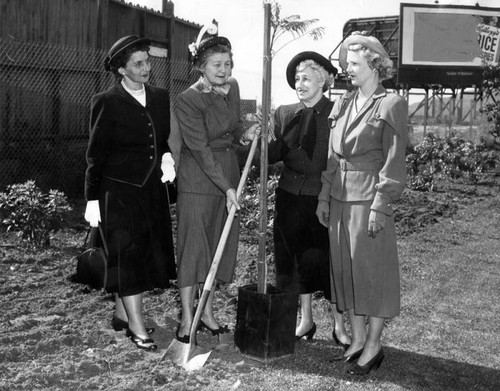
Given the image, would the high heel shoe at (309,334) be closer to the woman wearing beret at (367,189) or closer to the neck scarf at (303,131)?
the woman wearing beret at (367,189)

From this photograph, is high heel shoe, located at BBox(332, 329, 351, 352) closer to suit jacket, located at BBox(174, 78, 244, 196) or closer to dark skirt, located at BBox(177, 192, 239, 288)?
dark skirt, located at BBox(177, 192, 239, 288)

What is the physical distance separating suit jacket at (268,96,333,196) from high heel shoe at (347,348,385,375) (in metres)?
0.97

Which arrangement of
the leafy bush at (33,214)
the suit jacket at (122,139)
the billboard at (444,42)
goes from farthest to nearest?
the billboard at (444,42) → the leafy bush at (33,214) → the suit jacket at (122,139)

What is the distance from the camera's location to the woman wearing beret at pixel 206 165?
4207 mm

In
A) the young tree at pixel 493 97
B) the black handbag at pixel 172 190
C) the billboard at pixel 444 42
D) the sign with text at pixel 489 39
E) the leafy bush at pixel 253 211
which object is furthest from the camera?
the sign with text at pixel 489 39

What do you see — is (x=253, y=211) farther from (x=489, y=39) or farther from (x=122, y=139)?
(x=489, y=39)

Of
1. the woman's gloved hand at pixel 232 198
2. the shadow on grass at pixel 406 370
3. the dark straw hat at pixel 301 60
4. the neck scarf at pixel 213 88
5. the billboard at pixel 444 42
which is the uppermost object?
the billboard at pixel 444 42

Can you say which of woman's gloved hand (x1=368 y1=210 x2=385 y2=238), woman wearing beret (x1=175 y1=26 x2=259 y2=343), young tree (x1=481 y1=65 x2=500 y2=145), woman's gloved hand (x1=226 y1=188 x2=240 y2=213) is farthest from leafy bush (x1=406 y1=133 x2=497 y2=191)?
woman's gloved hand (x1=368 y1=210 x2=385 y2=238)

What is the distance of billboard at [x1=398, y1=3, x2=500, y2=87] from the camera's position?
85.3 feet

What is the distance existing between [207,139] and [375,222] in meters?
1.11

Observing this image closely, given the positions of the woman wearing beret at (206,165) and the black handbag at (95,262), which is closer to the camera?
the woman wearing beret at (206,165)

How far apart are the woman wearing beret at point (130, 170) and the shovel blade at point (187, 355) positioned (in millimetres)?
205

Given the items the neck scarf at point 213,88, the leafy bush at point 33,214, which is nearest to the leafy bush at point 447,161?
the leafy bush at point 33,214

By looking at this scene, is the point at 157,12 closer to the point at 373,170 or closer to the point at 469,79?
the point at 373,170
